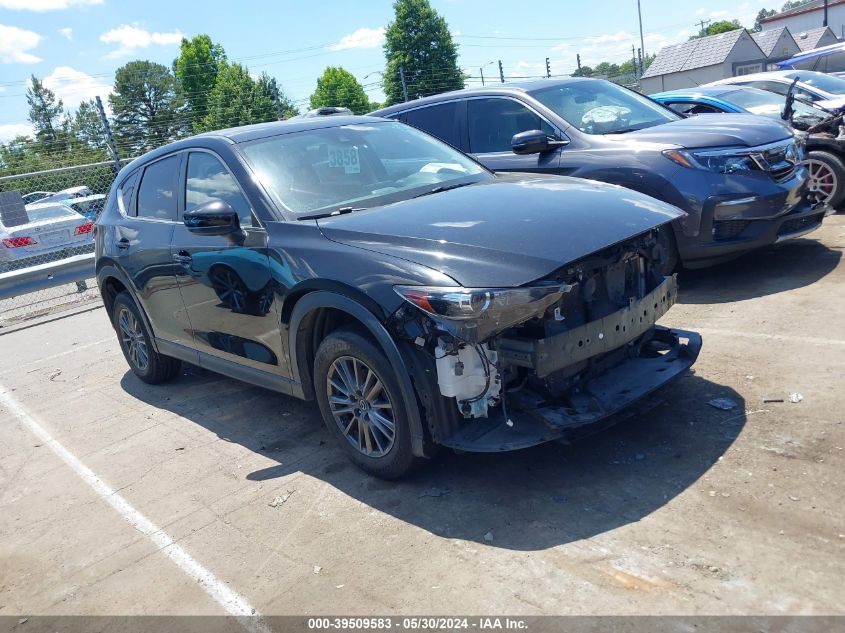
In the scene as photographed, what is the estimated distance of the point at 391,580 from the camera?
318 centimetres

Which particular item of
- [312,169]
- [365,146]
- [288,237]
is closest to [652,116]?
[365,146]

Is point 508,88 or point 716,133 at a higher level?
point 508,88

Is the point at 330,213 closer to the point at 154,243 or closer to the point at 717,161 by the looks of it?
the point at 154,243

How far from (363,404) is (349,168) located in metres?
1.60

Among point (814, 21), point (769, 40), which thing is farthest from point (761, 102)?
point (814, 21)

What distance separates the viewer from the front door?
14.3 feet

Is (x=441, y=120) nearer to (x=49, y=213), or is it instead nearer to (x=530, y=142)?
(x=530, y=142)

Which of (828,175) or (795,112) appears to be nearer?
(828,175)

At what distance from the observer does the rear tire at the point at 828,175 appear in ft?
28.0

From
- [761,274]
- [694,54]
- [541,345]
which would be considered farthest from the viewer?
[694,54]

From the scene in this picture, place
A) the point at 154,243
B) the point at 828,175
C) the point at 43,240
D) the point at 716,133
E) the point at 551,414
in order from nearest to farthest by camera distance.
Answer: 1. the point at 551,414
2. the point at 154,243
3. the point at 716,133
4. the point at 828,175
5. the point at 43,240

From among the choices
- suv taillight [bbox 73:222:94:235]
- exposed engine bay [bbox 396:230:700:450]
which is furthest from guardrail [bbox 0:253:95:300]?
exposed engine bay [bbox 396:230:700:450]

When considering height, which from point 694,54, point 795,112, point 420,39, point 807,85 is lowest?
point 795,112

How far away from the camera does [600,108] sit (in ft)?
23.6
